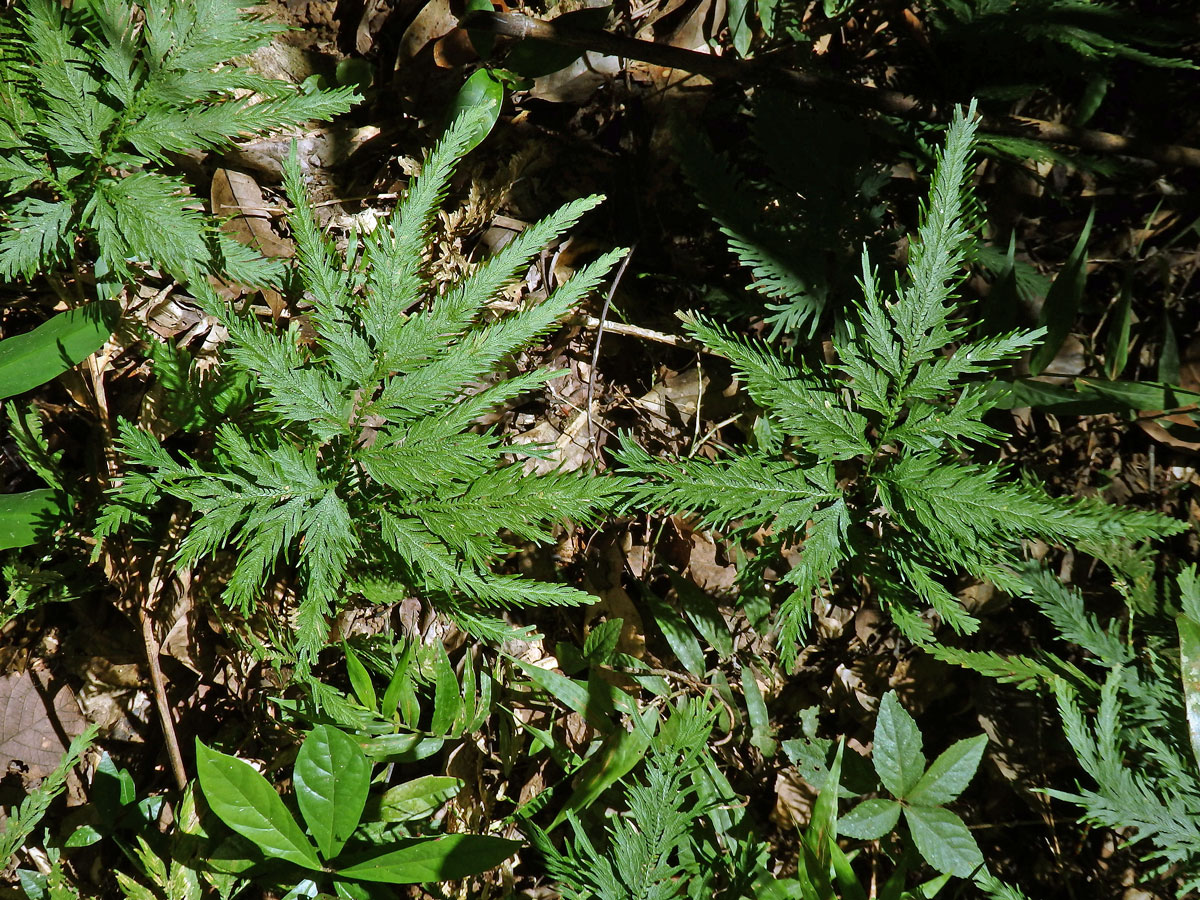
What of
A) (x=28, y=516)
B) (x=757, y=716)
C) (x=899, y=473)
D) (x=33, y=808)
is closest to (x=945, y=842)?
(x=757, y=716)

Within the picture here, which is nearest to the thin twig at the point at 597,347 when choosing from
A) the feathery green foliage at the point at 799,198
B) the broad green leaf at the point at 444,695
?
the feathery green foliage at the point at 799,198

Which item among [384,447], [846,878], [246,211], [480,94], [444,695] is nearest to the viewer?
[384,447]

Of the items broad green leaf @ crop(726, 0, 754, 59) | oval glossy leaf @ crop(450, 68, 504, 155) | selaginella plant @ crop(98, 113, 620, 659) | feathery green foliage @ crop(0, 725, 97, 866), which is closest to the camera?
selaginella plant @ crop(98, 113, 620, 659)

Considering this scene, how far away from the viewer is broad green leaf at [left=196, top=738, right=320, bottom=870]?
6.30 feet

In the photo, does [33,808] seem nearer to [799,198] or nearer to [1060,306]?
[799,198]

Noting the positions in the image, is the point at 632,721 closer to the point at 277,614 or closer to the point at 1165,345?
the point at 277,614

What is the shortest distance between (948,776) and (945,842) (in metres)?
0.18

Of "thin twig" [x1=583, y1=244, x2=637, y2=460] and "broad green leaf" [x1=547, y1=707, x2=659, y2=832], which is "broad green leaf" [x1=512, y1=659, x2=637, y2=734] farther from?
"thin twig" [x1=583, y1=244, x2=637, y2=460]

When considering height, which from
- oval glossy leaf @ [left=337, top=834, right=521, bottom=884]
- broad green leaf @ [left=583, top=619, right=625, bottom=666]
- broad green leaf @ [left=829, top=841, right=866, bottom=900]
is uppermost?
broad green leaf @ [left=583, top=619, right=625, bottom=666]

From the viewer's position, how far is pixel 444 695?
2.11 meters

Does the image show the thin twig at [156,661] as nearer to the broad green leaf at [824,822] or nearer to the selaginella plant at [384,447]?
the selaginella plant at [384,447]

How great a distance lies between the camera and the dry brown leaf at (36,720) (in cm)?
→ 228

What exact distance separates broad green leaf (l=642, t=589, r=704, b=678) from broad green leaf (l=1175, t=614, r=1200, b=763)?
1369mm

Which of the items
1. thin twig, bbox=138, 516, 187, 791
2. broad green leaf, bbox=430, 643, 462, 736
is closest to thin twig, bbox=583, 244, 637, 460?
broad green leaf, bbox=430, 643, 462, 736
